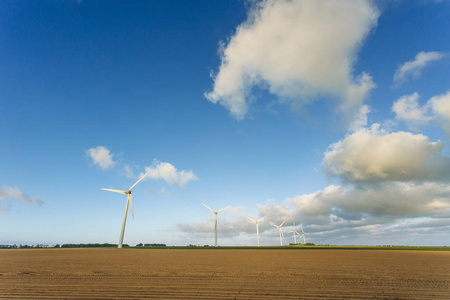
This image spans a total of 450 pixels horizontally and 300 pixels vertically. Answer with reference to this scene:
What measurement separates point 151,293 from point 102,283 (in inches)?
175

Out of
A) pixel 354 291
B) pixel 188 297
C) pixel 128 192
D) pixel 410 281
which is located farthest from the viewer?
pixel 128 192

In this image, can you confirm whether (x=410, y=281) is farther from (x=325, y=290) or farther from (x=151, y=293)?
(x=151, y=293)

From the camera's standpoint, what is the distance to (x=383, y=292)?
11820 millimetres

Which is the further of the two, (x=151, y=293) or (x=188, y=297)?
(x=151, y=293)

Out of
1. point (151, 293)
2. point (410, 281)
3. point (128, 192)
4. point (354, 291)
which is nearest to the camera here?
point (151, 293)

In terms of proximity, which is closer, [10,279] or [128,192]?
[10,279]

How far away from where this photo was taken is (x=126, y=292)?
1137 centimetres

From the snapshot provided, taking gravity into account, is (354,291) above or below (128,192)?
below

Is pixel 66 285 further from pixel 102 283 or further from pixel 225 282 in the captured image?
pixel 225 282

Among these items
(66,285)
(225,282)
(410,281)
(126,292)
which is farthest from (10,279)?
(410,281)

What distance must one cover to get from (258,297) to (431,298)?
8.05m

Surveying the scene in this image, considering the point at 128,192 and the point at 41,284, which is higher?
the point at 128,192

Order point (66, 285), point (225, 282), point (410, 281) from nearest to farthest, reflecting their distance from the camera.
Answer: point (66, 285), point (225, 282), point (410, 281)

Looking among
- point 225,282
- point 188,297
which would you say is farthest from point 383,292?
point 188,297
